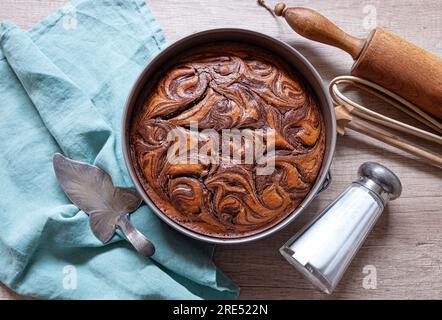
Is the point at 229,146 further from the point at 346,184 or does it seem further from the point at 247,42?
the point at 346,184

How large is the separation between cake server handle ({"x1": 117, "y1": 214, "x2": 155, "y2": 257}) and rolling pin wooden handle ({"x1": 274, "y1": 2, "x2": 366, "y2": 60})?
69 centimetres

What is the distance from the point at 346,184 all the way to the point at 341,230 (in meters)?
0.16

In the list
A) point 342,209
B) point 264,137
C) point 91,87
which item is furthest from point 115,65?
point 342,209

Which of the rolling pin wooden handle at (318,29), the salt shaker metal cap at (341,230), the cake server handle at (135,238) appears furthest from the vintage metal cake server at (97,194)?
the rolling pin wooden handle at (318,29)

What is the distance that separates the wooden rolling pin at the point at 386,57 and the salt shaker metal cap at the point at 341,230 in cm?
23

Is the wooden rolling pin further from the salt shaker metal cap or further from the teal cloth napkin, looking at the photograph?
the teal cloth napkin

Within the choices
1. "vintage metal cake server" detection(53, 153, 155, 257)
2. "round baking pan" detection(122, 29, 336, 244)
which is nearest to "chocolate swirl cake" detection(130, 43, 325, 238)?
"round baking pan" detection(122, 29, 336, 244)

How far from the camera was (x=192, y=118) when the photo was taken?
1.15 meters

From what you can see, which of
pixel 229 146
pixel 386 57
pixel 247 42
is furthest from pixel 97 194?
pixel 386 57

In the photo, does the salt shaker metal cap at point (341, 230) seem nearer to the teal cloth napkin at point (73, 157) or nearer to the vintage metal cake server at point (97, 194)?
the teal cloth napkin at point (73, 157)

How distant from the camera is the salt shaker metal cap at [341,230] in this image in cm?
126

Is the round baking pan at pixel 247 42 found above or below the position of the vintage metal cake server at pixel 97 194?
above

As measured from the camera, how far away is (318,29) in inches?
51.5

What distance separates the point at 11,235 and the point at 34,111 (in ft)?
1.11
